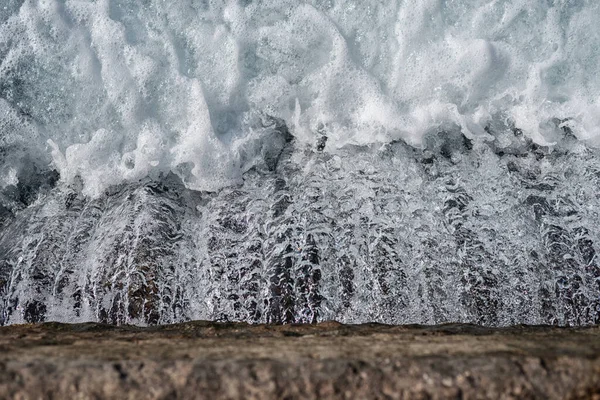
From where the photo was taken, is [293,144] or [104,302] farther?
[293,144]

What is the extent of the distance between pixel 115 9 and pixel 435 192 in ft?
8.16

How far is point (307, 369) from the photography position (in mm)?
1762

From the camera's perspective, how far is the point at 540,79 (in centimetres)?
438

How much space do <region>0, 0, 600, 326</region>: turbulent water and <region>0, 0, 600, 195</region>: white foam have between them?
13mm

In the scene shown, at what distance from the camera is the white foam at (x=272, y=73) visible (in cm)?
416

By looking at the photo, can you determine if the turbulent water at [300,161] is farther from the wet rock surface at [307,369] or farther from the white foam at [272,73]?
the wet rock surface at [307,369]

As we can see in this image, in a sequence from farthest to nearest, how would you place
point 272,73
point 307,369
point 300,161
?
point 272,73 < point 300,161 < point 307,369

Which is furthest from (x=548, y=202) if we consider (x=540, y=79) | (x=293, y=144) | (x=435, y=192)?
(x=293, y=144)

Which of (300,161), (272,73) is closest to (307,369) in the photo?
(300,161)

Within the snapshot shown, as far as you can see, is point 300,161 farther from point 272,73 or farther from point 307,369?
point 307,369

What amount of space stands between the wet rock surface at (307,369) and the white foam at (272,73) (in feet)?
7.18

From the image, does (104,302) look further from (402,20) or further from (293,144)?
(402,20)

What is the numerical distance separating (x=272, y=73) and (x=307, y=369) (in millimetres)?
2976

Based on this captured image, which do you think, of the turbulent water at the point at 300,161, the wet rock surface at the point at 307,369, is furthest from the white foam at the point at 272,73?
the wet rock surface at the point at 307,369
